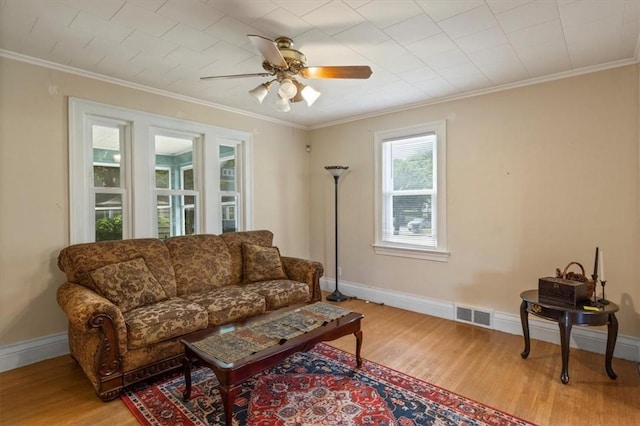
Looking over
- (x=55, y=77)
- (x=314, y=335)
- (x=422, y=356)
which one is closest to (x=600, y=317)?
(x=422, y=356)

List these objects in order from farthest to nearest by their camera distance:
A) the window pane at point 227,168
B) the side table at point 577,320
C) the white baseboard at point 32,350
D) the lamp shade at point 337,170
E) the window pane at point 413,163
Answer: the lamp shade at point 337,170 → the window pane at point 227,168 → the window pane at point 413,163 → the white baseboard at point 32,350 → the side table at point 577,320

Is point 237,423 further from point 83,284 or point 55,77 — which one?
point 55,77

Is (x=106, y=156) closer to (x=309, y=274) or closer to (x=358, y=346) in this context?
(x=309, y=274)

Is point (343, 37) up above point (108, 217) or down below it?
above

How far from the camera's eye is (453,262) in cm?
379

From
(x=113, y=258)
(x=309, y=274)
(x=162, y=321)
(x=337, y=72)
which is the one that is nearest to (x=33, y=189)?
(x=113, y=258)

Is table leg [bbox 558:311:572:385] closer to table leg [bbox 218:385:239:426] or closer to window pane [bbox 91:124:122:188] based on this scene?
table leg [bbox 218:385:239:426]

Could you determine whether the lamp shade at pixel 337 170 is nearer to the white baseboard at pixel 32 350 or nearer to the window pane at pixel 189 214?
the window pane at pixel 189 214

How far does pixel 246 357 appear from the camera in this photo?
1.91 m

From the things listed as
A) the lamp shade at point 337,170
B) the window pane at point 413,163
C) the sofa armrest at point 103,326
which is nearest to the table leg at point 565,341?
the window pane at point 413,163

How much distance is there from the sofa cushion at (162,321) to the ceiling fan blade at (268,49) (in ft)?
6.35

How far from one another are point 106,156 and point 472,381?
3855 millimetres

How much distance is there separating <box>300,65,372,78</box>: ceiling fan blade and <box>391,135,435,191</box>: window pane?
2.05 metres

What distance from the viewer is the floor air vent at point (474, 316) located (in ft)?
11.6
